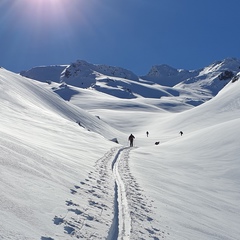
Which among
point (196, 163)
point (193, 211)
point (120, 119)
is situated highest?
point (120, 119)

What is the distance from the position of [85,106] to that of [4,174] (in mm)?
149037

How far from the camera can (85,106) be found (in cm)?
15700

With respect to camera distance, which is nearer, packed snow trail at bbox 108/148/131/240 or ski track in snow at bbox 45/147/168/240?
ski track in snow at bbox 45/147/168/240

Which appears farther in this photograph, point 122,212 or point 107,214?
point 122,212

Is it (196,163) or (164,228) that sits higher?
(196,163)

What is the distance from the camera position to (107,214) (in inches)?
332

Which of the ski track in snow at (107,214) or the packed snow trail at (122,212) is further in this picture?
the packed snow trail at (122,212)

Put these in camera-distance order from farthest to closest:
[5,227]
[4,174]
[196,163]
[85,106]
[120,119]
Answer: [85,106] → [120,119] → [196,163] → [4,174] → [5,227]

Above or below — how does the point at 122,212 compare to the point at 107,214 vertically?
above

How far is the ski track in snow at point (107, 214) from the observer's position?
279 inches

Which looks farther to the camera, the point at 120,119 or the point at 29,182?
the point at 120,119

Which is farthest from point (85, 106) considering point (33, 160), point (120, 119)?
point (33, 160)

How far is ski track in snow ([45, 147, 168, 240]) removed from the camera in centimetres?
707

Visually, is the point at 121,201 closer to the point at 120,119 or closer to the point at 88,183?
the point at 88,183
